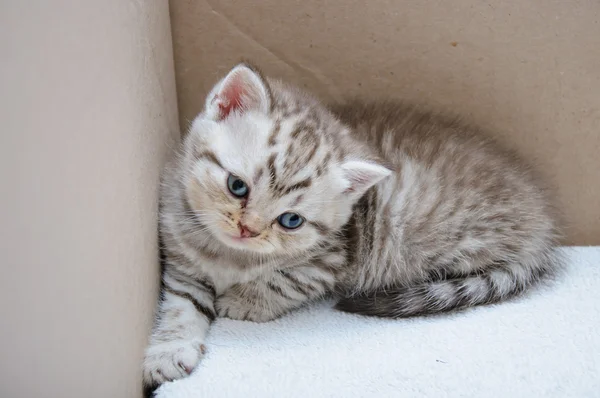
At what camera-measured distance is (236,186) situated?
52.6 inches

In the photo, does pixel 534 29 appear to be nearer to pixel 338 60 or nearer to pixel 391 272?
pixel 338 60

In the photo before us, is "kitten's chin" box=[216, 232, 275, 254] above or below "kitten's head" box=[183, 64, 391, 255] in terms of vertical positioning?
below

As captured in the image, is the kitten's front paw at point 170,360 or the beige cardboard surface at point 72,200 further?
the kitten's front paw at point 170,360

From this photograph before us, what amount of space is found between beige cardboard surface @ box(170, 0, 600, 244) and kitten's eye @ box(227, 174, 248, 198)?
54 centimetres

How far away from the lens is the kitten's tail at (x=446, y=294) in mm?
1480

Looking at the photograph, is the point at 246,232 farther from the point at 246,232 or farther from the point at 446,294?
the point at 446,294

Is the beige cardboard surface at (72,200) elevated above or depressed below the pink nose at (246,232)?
above

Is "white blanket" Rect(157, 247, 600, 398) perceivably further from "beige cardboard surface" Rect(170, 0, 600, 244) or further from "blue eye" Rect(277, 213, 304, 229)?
"beige cardboard surface" Rect(170, 0, 600, 244)

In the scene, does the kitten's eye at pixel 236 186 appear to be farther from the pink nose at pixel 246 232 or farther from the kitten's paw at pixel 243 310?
the kitten's paw at pixel 243 310

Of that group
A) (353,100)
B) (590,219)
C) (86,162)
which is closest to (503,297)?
(590,219)

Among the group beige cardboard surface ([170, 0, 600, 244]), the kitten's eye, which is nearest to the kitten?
the kitten's eye

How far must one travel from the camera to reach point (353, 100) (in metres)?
1.76

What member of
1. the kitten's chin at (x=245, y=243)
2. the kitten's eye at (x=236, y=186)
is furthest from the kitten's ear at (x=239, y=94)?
the kitten's chin at (x=245, y=243)

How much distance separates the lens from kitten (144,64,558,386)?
4.40ft
